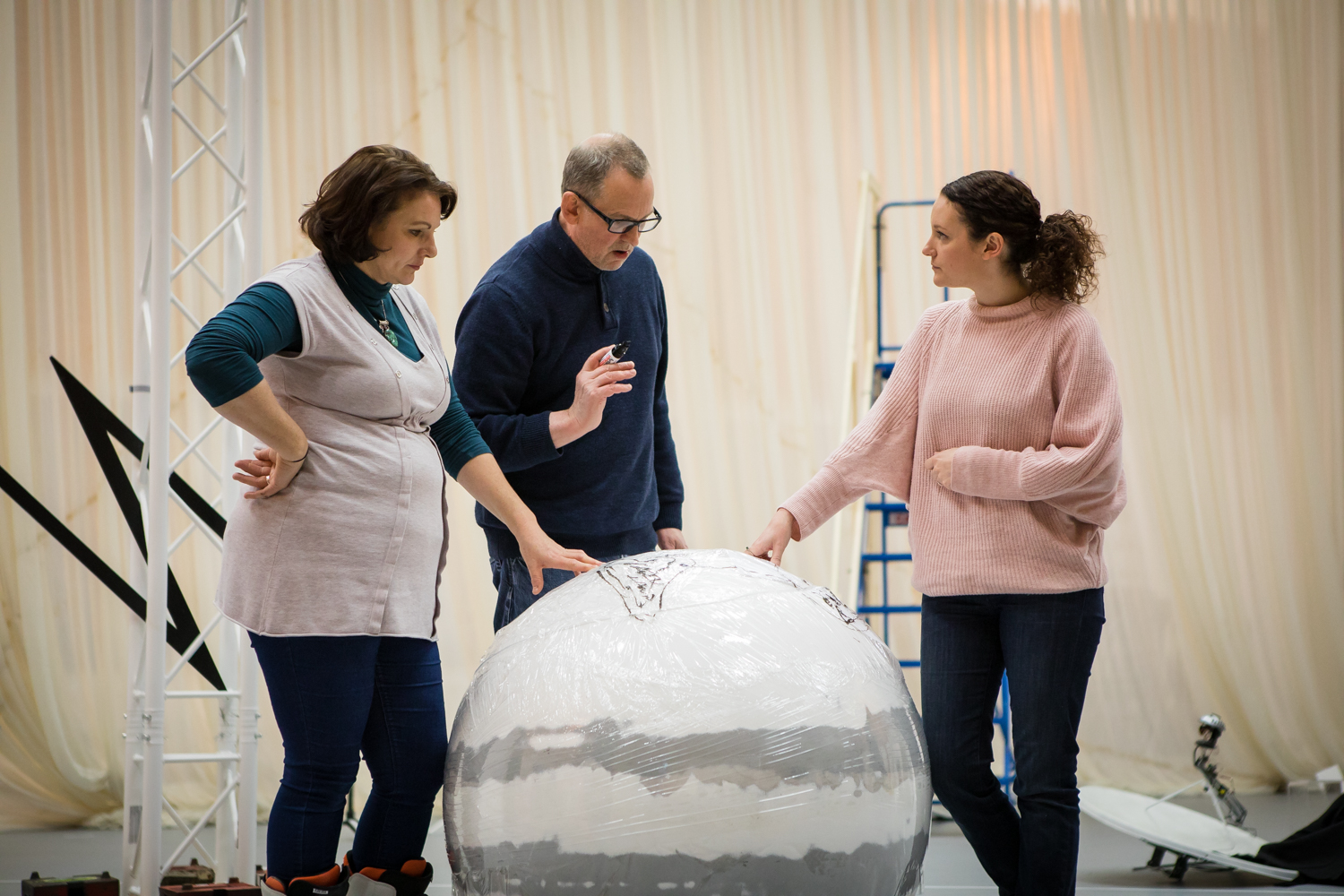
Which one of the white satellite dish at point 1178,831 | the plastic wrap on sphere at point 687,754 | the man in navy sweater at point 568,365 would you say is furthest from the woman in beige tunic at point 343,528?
the white satellite dish at point 1178,831

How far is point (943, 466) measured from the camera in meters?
1.94

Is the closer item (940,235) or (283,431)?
(283,431)

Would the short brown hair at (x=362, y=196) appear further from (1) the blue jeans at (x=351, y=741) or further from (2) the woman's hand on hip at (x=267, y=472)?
(1) the blue jeans at (x=351, y=741)

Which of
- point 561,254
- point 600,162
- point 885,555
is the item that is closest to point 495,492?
point 561,254

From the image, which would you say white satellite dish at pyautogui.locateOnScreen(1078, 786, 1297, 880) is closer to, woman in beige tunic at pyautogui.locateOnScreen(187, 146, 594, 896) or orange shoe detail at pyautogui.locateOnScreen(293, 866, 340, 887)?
woman in beige tunic at pyautogui.locateOnScreen(187, 146, 594, 896)

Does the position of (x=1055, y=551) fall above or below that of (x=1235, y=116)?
below

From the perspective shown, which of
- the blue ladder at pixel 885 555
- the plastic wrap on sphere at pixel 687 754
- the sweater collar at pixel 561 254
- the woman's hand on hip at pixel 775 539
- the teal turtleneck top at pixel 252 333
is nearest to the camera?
the plastic wrap on sphere at pixel 687 754

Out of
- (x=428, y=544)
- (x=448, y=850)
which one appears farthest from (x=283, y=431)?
(x=448, y=850)

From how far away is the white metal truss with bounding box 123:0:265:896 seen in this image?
108 inches

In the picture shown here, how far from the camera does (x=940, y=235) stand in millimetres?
2000

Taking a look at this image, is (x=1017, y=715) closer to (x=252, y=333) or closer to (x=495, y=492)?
(x=495, y=492)

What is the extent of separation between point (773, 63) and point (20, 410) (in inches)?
129

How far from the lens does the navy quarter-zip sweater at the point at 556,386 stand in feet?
7.00

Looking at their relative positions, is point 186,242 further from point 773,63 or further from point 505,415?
point 505,415
